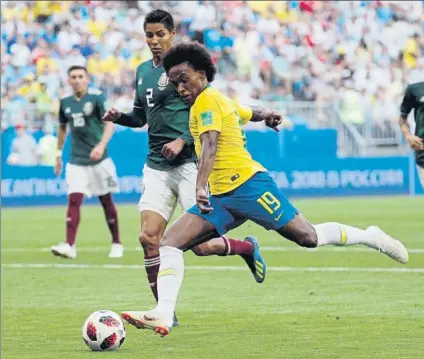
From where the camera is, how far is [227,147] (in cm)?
859

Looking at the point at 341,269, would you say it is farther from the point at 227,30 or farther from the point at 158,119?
the point at 227,30

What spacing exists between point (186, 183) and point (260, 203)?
1.25m

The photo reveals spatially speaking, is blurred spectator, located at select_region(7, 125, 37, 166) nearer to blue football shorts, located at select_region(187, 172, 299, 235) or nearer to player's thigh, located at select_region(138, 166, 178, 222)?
player's thigh, located at select_region(138, 166, 178, 222)

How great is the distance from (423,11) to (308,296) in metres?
23.9

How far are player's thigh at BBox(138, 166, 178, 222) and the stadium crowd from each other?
1747 cm

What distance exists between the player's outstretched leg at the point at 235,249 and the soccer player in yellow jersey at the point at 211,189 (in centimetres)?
106

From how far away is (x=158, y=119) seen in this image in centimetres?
974

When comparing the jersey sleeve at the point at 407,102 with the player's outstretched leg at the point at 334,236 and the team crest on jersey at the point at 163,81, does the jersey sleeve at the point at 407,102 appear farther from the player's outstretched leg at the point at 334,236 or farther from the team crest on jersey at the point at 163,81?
the team crest on jersey at the point at 163,81

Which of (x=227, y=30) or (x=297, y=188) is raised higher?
(x=227, y=30)

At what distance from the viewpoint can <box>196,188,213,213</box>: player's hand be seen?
26.7 ft

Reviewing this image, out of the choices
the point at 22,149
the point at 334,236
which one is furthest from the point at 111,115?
the point at 22,149

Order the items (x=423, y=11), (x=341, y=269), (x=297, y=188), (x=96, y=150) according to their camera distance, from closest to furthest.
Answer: (x=341, y=269) < (x=96, y=150) < (x=297, y=188) < (x=423, y=11)

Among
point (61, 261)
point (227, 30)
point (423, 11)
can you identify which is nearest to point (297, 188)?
point (227, 30)

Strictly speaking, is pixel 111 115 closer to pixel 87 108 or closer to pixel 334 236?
pixel 334 236
